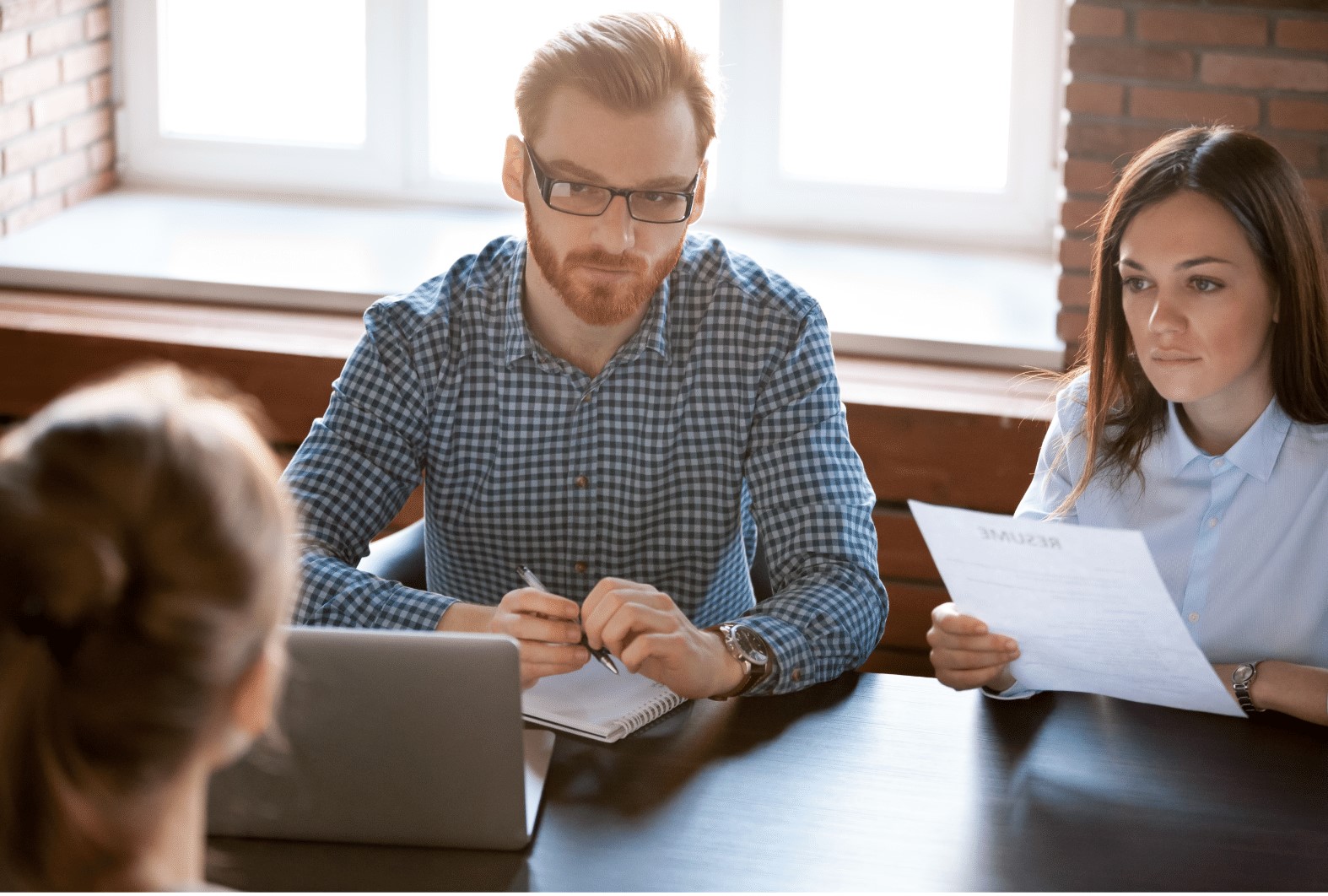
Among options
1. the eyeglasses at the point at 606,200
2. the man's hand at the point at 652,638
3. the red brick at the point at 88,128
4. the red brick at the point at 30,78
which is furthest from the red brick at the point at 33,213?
the man's hand at the point at 652,638

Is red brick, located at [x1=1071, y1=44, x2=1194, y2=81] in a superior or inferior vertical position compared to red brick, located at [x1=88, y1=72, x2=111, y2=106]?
superior

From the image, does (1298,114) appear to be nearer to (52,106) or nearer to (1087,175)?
(1087,175)

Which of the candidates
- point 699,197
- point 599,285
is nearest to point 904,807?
point 599,285

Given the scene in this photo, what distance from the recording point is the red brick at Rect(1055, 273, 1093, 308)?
2.78 m

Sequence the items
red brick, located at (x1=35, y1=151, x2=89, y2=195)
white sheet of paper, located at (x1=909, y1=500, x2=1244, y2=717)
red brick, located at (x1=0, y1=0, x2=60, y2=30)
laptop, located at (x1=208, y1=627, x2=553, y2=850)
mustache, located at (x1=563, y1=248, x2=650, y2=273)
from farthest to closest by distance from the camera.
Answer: red brick, located at (x1=35, y1=151, x2=89, y2=195), red brick, located at (x1=0, y1=0, x2=60, y2=30), mustache, located at (x1=563, y1=248, x2=650, y2=273), white sheet of paper, located at (x1=909, y1=500, x2=1244, y2=717), laptop, located at (x1=208, y1=627, x2=553, y2=850)

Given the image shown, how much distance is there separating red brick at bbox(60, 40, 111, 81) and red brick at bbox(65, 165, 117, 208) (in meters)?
0.26

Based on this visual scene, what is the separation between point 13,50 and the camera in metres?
3.19

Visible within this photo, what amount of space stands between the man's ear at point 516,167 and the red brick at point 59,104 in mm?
1924

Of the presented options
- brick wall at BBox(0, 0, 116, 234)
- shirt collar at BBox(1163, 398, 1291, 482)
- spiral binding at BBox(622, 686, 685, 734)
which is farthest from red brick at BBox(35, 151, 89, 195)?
shirt collar at BBox(1163, 398, 1291, 482)

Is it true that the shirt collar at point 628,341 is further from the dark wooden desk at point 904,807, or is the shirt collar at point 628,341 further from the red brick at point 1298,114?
the red brick at point 1298,114

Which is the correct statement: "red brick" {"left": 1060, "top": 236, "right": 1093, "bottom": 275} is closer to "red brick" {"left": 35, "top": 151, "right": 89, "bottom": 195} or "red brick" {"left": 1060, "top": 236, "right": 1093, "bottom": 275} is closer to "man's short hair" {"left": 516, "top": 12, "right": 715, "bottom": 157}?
"man's short hair" {"left": 516, "top": 12, "right": 715, "bottom": 157}

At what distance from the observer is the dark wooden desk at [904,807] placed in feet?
3.87

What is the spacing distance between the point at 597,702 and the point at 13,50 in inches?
98.4

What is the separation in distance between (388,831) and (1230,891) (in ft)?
2.28
